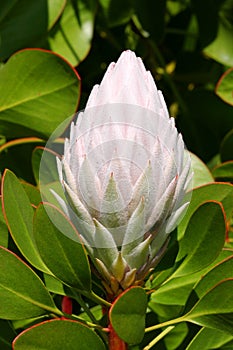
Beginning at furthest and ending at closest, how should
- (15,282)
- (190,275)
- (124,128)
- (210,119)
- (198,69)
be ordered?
(198,69)
(210,119)
(190,275)
(15,282)
(124,128)

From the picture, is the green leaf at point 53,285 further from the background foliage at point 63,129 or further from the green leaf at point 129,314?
the green leaf at point 129,314

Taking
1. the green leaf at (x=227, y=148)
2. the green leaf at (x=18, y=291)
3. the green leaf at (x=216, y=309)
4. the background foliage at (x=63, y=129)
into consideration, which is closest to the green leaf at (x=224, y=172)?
the background foliage at (x=63, y=129)

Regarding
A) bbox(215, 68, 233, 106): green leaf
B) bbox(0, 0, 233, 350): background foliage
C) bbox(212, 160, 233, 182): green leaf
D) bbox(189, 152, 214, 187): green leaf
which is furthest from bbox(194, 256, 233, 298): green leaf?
bbox(215, 68, 233, 106): green leaf

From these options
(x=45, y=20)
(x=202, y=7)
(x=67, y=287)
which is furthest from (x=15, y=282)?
(x=202, y=7)

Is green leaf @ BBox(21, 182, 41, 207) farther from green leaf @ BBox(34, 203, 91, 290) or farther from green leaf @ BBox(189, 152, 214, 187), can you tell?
green leaf @ BBox(189, 152, 214, 187)

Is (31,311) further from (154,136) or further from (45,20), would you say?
(45,20)

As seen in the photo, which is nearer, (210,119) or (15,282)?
(15,282)

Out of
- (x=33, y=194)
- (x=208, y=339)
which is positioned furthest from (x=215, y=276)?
(x=33, y=194)
